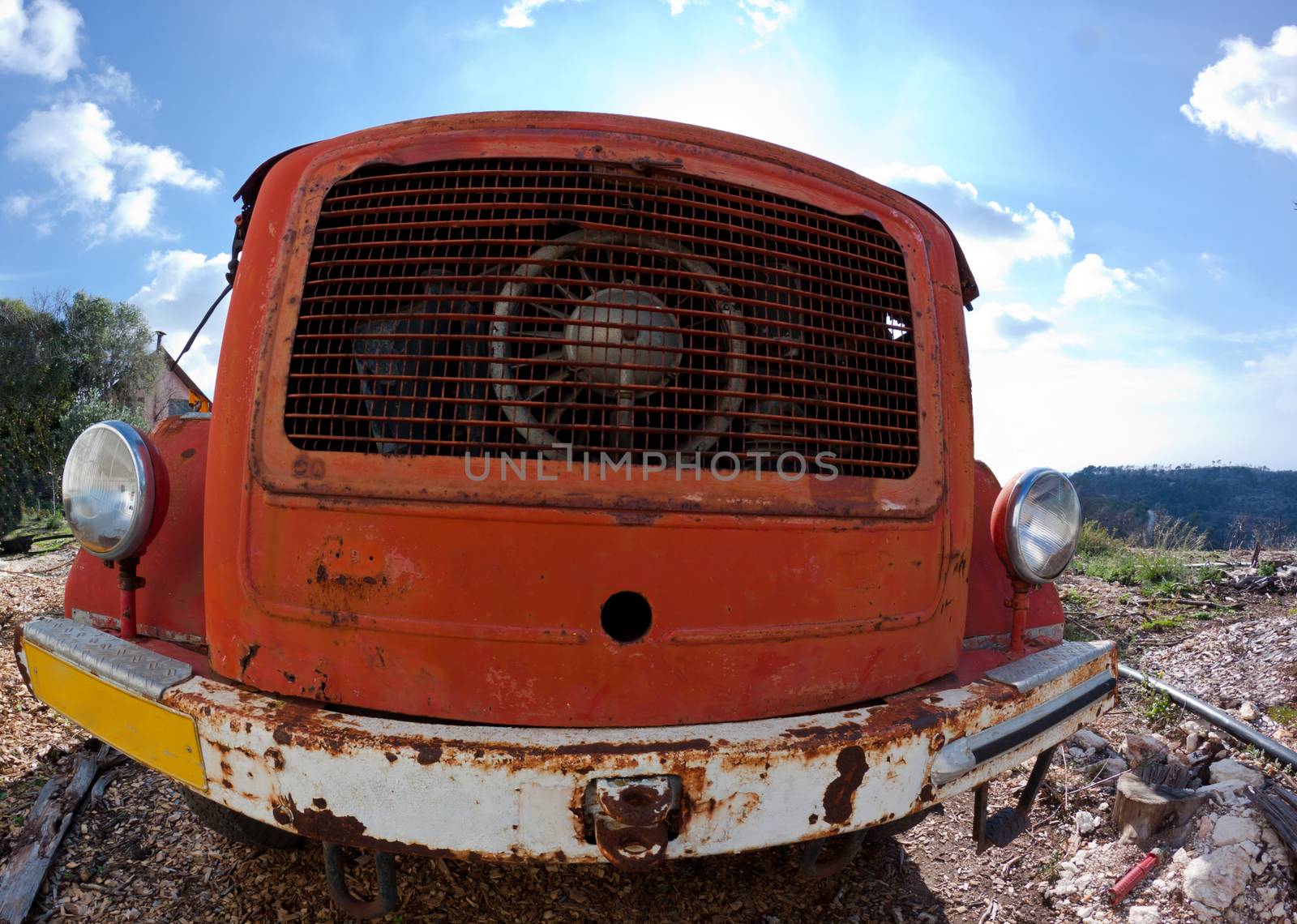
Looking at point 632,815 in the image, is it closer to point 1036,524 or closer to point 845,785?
point 845,785

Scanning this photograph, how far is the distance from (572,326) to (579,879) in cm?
175

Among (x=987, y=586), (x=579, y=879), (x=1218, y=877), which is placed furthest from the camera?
(x=1218, y=877)

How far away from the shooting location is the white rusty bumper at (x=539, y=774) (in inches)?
51.8

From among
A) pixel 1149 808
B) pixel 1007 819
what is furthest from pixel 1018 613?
pixel 1149 808

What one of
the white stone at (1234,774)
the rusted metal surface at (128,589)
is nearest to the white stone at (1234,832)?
the white stone at (1234,774)

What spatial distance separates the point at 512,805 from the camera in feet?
4.32

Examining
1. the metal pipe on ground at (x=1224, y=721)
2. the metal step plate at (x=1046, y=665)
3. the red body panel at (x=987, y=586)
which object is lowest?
the metal pipe on ground at (x=1224, y=721)

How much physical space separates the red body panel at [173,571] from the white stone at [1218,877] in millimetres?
3084

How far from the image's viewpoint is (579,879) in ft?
7.68

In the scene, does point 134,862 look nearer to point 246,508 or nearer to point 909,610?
point 246,508

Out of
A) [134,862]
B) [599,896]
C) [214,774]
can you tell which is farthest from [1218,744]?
[134,862]

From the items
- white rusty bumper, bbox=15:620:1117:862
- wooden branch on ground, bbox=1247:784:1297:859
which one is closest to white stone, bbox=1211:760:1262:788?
wooden branch on ground, bbox=1247:784:1297:859

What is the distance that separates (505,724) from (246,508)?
28.2 inches

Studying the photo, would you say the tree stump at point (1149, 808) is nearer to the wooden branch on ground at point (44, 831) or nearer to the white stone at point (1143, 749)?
the white stone at point (1143, 749)
